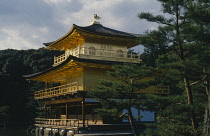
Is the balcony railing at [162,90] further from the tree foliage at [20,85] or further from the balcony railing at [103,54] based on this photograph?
the tree foliage at [20,85]

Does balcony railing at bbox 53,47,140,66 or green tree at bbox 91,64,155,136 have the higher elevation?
balcony railing at bbox 53,47,140,66

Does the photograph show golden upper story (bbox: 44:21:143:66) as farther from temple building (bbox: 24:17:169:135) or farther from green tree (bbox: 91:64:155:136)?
green tree (bbox: 91:64:155:136)

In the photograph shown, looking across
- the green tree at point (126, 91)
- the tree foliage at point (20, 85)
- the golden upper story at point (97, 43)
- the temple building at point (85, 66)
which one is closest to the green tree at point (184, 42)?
the green tree at point (126, 91)

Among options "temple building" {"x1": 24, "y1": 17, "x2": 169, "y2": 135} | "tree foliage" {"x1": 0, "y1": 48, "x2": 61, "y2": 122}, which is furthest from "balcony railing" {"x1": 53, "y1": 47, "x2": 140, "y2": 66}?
"tree foliage" {"x1": 0, "y1": 48, "x2": 61, "y2": 122}

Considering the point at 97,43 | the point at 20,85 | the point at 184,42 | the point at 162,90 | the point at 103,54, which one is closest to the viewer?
the point at 184,42

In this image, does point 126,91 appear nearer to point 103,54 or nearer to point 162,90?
point 103,54

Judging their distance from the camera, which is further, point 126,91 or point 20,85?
Result: point 20,85

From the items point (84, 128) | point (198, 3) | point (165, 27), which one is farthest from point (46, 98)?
point (198, 3)

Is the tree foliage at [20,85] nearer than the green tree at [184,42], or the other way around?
the green tree at [184,42]

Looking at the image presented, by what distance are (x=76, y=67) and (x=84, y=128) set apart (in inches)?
216

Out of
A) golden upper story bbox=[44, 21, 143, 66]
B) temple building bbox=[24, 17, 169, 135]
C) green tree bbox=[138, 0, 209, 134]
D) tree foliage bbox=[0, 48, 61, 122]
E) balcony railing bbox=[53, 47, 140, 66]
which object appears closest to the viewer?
green tree bbox=[138, 0, 209, 134]

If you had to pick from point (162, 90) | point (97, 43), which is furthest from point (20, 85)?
point (162, 90)

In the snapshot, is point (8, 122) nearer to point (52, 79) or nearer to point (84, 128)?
point (52, 79)

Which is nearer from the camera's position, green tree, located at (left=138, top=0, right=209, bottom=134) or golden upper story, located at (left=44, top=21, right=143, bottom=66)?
green tree, located at (left=138, top=0, right=209, bottom=134)
